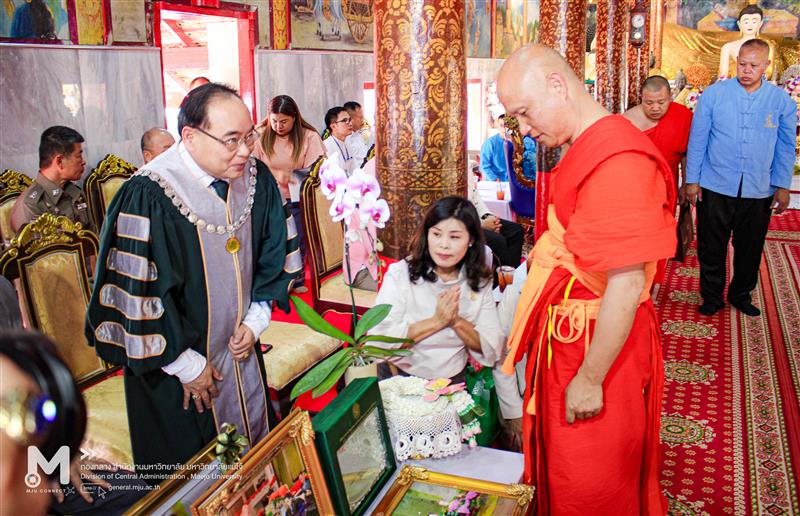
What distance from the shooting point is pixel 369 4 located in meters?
9.25

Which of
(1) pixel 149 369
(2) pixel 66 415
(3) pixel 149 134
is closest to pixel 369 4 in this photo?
(3) pixel 149 134

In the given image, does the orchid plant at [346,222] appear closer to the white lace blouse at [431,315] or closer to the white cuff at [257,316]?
the white cuff at [257,316]

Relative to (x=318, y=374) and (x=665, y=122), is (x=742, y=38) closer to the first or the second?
(x=665, y=122)

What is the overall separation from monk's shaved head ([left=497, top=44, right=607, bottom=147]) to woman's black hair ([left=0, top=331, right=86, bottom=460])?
52.7 inches

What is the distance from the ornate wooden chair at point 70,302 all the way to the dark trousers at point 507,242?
2634 millimetres

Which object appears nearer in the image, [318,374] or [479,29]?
[318,374]

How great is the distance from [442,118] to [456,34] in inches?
13.5

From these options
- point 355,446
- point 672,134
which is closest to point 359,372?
point 355,446

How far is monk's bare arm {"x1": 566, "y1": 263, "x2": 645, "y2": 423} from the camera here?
5.49 feet

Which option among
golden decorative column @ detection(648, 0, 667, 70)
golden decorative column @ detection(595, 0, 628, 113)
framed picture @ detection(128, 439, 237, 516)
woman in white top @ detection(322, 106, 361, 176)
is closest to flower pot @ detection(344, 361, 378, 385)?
framed picture @ detection(128, 439, 237, 516)

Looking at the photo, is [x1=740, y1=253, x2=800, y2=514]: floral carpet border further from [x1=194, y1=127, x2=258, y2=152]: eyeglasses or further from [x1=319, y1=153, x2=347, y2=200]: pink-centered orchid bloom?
[x1=194, y1=127, x2=258, y2=152]: eyeglasses

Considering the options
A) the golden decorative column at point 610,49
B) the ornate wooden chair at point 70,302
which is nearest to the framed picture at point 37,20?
the ornate wooden chair at point 70,302

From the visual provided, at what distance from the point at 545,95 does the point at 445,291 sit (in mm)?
968

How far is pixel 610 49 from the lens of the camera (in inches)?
370
